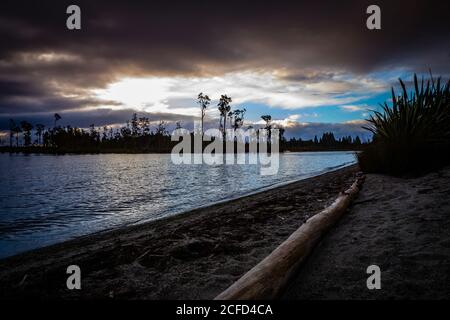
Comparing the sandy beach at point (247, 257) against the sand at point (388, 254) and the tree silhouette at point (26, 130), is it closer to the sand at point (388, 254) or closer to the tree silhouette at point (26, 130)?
the sand at point (388, 254)

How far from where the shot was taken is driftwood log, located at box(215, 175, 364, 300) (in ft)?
8.02

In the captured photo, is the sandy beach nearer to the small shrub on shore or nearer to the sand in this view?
the sand

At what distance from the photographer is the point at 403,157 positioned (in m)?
9.90

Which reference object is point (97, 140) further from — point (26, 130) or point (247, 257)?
point (247, 257)

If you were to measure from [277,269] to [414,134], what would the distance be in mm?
9853

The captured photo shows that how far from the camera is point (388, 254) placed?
351cm

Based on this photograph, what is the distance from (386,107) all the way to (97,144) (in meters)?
127

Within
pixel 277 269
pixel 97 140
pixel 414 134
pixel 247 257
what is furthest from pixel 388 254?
pixel 97 140

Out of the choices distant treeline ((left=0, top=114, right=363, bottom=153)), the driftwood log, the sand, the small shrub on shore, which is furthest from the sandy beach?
distant treeline ((left=0, top=114, right=363, bottom=153))

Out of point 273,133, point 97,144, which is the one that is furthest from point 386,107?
point 97,144

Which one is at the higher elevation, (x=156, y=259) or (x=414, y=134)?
(x=414, y=134)

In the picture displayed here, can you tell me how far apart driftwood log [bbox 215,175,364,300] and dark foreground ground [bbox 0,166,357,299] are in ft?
2.00

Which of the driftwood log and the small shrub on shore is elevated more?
the small shrub on shore

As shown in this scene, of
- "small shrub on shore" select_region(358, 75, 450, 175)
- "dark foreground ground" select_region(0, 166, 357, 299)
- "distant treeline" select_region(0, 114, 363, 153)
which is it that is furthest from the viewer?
"distant treeline" select_region(0, 114, 363, 153)
